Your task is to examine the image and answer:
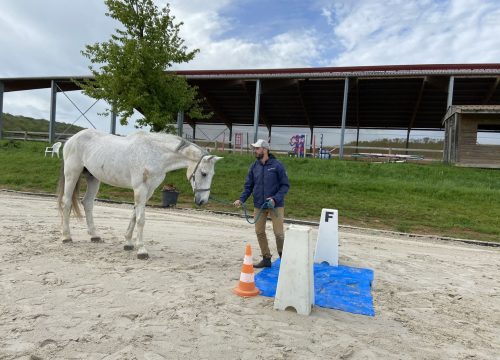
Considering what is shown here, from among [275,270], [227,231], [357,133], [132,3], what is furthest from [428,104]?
[275,270]

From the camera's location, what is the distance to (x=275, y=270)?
5.21 metres

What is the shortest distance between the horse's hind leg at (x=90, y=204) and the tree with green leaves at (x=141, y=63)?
22.2 feet

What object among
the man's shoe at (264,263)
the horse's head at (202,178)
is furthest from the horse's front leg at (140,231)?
the man's shoe at (264,263)

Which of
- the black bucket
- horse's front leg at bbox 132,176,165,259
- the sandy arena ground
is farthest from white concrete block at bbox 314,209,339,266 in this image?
the black bucket

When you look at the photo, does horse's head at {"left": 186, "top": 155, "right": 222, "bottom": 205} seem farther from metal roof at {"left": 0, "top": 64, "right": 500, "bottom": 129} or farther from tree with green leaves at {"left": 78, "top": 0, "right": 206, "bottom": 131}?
metal roof at {"left": 0, "top": 64, "right": 500, "bottom": 129}

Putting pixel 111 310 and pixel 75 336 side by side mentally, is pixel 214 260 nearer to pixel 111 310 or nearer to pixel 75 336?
pixel 111 310

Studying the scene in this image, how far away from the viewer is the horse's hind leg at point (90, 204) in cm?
633

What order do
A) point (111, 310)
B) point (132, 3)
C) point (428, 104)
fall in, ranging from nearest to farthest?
point (111, 310)
point (132, 3)
point (428, 104)

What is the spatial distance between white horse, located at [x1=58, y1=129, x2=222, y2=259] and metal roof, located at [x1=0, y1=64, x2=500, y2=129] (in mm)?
15446

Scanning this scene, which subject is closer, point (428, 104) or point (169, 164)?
point (169, 164)

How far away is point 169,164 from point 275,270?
2374mm

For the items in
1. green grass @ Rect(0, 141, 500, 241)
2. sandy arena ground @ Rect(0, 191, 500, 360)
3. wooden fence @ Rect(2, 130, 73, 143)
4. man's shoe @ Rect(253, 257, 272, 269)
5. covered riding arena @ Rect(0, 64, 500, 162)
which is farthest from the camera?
wooden fence @ Rect(2, 130, 73, 143)

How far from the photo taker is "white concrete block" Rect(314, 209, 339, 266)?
19.0ft

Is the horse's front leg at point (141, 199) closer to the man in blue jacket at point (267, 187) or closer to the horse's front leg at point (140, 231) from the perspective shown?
the horse's front leg at point (140, 231)
